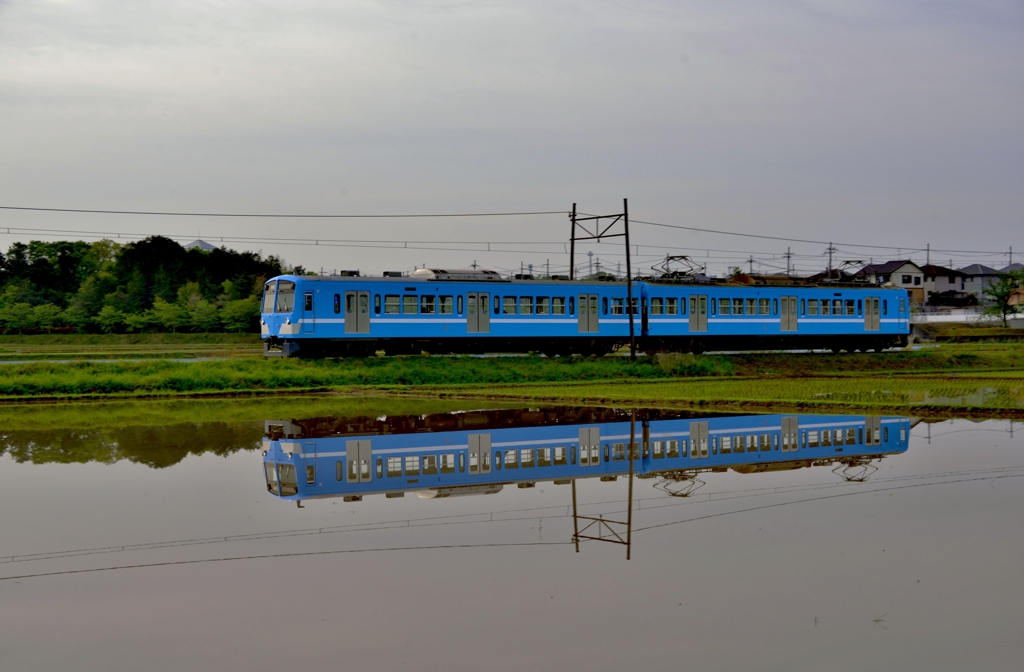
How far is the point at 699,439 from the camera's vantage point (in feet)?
53.8

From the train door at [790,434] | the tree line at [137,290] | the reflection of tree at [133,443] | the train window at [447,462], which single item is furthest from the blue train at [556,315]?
the tree line at [137,290]

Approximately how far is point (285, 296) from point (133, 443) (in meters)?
15.4

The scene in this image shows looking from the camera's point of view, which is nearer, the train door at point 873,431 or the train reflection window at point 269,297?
the train door at point 873,431

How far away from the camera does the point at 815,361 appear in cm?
3834


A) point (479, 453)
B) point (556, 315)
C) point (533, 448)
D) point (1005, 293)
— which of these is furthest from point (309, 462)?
point (1005, 293)

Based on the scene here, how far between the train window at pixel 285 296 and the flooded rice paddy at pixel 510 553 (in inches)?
573

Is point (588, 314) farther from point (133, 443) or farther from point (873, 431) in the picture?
point (133, 443)

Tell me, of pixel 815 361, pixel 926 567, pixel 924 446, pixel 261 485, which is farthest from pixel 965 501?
pixel 815 361

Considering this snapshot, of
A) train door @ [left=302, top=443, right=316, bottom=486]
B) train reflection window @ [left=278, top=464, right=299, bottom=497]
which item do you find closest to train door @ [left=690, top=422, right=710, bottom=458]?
train door @ [left=302, top=443, right=316, bottom=486]

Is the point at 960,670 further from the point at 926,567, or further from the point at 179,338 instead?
the point at 179,338

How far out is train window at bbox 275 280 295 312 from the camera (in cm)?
3080

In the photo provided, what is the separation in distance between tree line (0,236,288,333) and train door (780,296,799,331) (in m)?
33.0

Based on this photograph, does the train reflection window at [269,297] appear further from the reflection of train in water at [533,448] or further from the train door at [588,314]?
the reflection of train in water at [533,448]

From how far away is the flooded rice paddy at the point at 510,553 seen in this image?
6594mm
